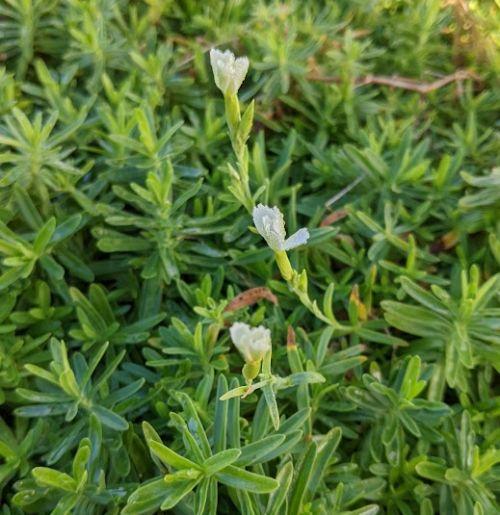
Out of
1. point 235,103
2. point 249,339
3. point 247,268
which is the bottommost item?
point 247,268

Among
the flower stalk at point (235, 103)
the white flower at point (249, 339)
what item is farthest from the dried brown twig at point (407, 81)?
the white flower at point (249, 339)

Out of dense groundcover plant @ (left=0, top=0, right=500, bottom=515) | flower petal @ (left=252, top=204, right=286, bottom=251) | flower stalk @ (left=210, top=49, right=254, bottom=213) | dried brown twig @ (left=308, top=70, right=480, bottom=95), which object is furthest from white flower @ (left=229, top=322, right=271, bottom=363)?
dried brown twig @ (left=308, top=70, right=480, bottom=95)

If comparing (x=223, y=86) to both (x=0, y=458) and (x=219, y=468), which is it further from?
(x=0, y=458)

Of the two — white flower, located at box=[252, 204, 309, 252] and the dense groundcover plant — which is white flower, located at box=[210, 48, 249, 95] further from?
white flower, located at box=[252, 204, 309, 252]

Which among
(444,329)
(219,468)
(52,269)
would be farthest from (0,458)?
Result: (444,329)

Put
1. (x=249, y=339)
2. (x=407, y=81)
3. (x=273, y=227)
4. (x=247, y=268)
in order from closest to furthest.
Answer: (x=249, y=339), (x=273, y=227), (x=247, y=268), (x=407, y=81)

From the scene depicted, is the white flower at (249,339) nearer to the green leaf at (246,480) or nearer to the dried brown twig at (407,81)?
the green leaf at (246,480)

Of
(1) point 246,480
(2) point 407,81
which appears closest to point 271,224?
(1) point 246,480

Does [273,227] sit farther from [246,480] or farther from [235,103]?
[246,480]
